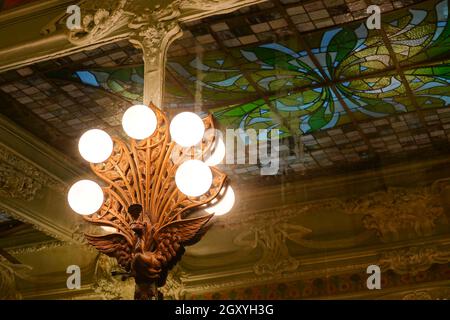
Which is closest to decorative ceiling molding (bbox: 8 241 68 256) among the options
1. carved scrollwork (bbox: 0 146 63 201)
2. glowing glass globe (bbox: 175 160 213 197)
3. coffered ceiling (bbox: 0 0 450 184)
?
carved scrollwork (bbox: 0 146 63 201)

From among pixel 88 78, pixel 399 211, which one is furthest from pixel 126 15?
pixel 399 211

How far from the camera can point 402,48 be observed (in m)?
6.03

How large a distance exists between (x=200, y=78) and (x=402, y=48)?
180cm

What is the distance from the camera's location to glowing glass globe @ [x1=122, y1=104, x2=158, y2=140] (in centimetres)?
428

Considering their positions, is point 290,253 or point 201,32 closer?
point 201,32

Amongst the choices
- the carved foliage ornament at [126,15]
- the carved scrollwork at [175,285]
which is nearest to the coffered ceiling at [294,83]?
the carved foliage ornament at [126,15]

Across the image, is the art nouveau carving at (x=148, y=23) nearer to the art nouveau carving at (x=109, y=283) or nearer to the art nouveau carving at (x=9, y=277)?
the art nouveau carving at (x=109, y=283)

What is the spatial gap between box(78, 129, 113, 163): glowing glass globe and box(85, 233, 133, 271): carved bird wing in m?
0.47

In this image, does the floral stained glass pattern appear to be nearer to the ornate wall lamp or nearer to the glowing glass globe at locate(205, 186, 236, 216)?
the ornate wall lamp

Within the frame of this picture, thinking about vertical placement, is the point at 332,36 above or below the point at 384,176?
above

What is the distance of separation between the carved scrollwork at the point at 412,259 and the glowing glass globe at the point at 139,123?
385 cm
